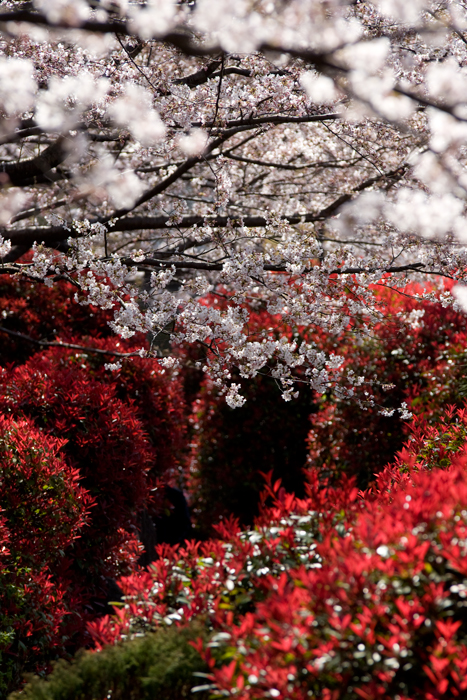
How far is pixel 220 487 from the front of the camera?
7.09 metres

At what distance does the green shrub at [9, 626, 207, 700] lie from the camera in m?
2.01

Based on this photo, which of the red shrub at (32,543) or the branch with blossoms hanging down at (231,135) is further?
the branch with blossoms hanging down at (231,135)

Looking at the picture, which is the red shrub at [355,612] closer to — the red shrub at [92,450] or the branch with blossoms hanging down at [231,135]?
the red shrub at [92,450]

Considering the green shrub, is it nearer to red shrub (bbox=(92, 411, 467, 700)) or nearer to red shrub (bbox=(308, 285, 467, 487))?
red shrub (bbox=(92, 411, 467, 700))

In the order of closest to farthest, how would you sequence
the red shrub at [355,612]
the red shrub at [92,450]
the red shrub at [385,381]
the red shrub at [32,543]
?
the red shrub at [355,612]
the red shrub at [32,543]
the red shrub at [92,450]
the red shrub at [385,381]

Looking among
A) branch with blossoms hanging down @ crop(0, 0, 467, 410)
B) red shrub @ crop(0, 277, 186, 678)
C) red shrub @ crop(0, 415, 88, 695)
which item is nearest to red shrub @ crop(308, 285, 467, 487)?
branch with blossoms hanging down @ crop(0, 0, 467, 410)

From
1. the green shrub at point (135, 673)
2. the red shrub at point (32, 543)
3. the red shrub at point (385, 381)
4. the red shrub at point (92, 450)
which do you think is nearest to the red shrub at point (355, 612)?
the green shrub at point (135, 673)

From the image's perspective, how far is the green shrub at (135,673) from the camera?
2.01m

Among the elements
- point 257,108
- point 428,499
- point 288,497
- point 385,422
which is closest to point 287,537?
point 288,497

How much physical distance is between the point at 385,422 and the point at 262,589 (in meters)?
3.98

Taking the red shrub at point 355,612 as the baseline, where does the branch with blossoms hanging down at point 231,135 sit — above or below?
above

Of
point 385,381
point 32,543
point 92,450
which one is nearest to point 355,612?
point 32,543

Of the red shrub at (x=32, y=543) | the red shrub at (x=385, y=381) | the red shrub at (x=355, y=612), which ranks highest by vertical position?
the red shrub at (x=385, y=381)

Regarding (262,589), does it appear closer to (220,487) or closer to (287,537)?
(287,537)
